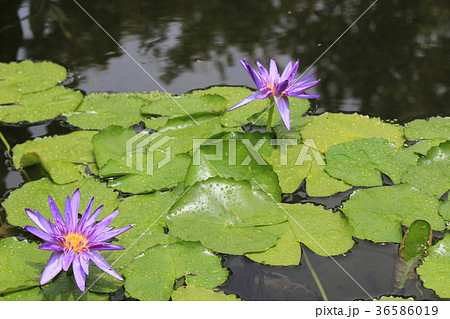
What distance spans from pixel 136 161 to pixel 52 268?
2.50 feet

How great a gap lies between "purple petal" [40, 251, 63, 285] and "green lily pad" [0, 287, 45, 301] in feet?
0.47

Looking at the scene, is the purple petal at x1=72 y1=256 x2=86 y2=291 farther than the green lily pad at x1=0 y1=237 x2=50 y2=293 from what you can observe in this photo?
No

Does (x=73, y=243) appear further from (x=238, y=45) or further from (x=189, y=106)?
(x=238, y=45)

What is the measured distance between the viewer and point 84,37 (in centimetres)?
332

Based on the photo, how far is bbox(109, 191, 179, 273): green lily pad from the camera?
173 centimetres

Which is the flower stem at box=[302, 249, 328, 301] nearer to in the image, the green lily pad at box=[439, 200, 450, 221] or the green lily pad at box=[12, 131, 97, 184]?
the green lily pad at box=[439, 200, 450, 221]

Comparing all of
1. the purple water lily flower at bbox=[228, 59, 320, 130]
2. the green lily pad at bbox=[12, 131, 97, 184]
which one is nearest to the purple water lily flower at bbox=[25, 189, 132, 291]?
the green lily pad at bbox=[12, 131, 97, 184]

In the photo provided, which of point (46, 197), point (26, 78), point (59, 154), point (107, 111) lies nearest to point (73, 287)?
point (46, 197)

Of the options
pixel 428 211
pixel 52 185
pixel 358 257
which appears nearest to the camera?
pixel 358 257

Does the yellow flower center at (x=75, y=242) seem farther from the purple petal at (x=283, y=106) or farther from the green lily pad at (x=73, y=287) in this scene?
the purple petal at (x=283, y=106)

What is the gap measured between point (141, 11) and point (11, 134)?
163cm
